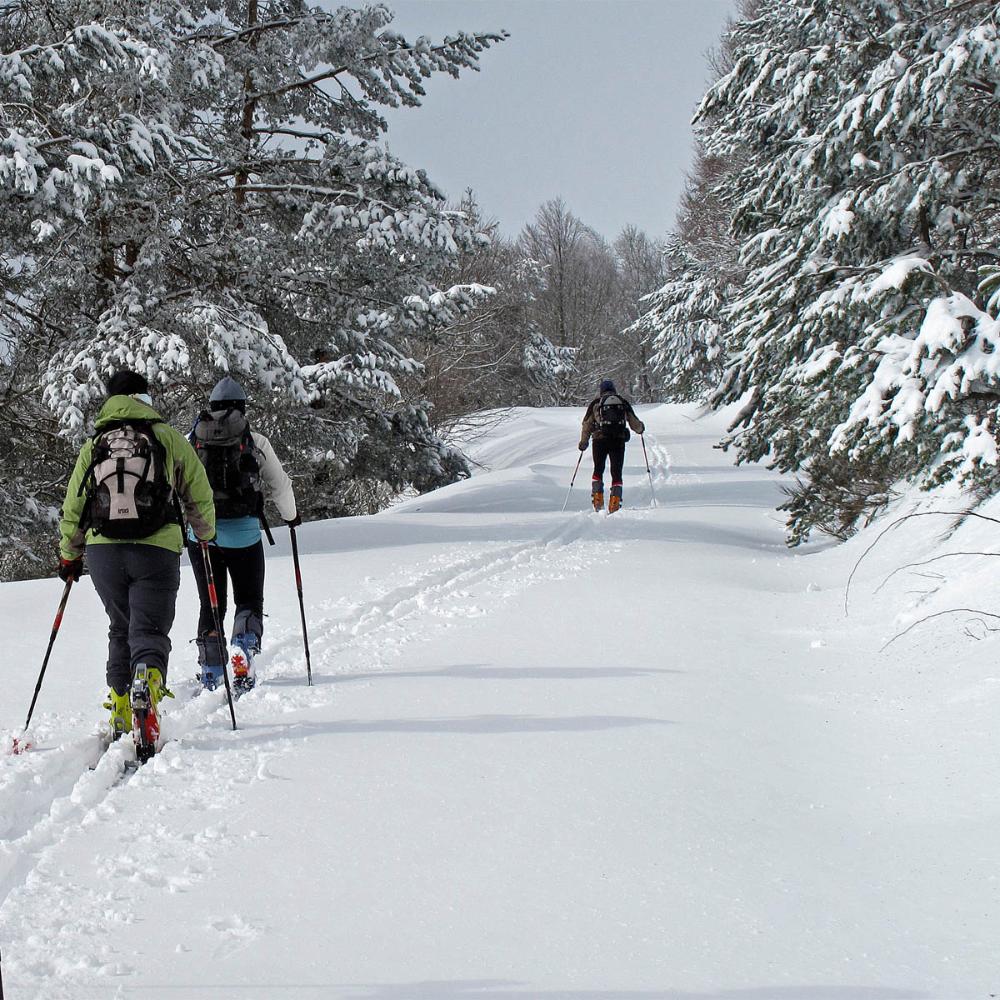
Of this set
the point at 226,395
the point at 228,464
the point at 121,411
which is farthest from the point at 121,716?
the point at 226,395

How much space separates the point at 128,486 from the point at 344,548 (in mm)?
6459

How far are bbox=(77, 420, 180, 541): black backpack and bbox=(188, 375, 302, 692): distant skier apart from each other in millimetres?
1101

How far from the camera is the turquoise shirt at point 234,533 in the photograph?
19.6ft

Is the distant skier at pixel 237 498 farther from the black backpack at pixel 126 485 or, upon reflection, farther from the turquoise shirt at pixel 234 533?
the black backpack at pixel 126 485

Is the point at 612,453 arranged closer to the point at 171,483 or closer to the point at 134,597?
the point at 171,483

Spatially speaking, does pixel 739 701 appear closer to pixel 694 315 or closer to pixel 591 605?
pixel 591 605

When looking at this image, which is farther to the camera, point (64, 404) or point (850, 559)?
point (64, 404)

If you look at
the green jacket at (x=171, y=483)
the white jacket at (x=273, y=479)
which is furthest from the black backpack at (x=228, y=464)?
the green jacket at (x=171, y=483)

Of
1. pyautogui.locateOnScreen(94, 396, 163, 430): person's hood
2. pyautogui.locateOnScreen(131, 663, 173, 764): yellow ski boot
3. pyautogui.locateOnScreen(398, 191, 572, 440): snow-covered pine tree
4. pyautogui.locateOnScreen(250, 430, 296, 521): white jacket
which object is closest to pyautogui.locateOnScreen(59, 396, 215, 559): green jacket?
pyautogui.locateOnScreen(94, 396, 163, 430): person's hood

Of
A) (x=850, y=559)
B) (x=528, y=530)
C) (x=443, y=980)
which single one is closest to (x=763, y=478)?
(x=528, y=530)

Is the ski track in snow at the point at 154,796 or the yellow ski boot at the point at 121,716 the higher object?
the yellow ski boot at the point at 121,716

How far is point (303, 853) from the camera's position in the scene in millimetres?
3416

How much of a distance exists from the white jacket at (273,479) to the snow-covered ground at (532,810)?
1.04 meters

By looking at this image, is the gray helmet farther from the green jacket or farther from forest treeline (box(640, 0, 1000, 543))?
forest treeline (box(640, 0, 1000, 543))
